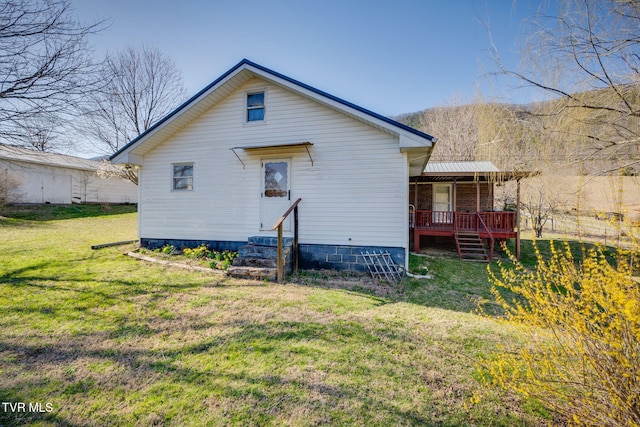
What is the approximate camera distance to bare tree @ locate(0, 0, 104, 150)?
5500mm

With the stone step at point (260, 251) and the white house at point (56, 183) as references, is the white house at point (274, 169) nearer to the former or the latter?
the stone step at point (260, 251)

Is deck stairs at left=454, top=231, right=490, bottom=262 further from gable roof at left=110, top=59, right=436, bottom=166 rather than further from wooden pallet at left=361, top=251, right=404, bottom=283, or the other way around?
gable roof at left=110, top=59, right=436, bottom=166

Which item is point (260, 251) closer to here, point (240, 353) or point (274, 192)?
point (274, 192)

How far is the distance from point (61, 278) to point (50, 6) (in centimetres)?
577

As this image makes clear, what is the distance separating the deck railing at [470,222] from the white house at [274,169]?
8.49 ft

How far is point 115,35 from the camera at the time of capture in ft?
22.8

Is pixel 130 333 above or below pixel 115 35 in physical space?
below

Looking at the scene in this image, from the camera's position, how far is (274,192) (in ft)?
26.6

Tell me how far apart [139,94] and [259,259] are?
56.2 feet

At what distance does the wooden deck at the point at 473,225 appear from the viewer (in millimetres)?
10062

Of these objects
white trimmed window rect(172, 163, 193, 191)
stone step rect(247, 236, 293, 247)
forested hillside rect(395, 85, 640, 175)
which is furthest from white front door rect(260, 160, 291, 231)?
forested hillside rect(395, 85, 640, 175)

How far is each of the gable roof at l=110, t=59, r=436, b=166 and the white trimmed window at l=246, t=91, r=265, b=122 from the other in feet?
1.71

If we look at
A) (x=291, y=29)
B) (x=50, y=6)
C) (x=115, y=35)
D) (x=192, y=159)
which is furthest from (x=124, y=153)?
(x=291, y=29)

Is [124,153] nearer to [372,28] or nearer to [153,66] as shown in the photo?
[372,28]
